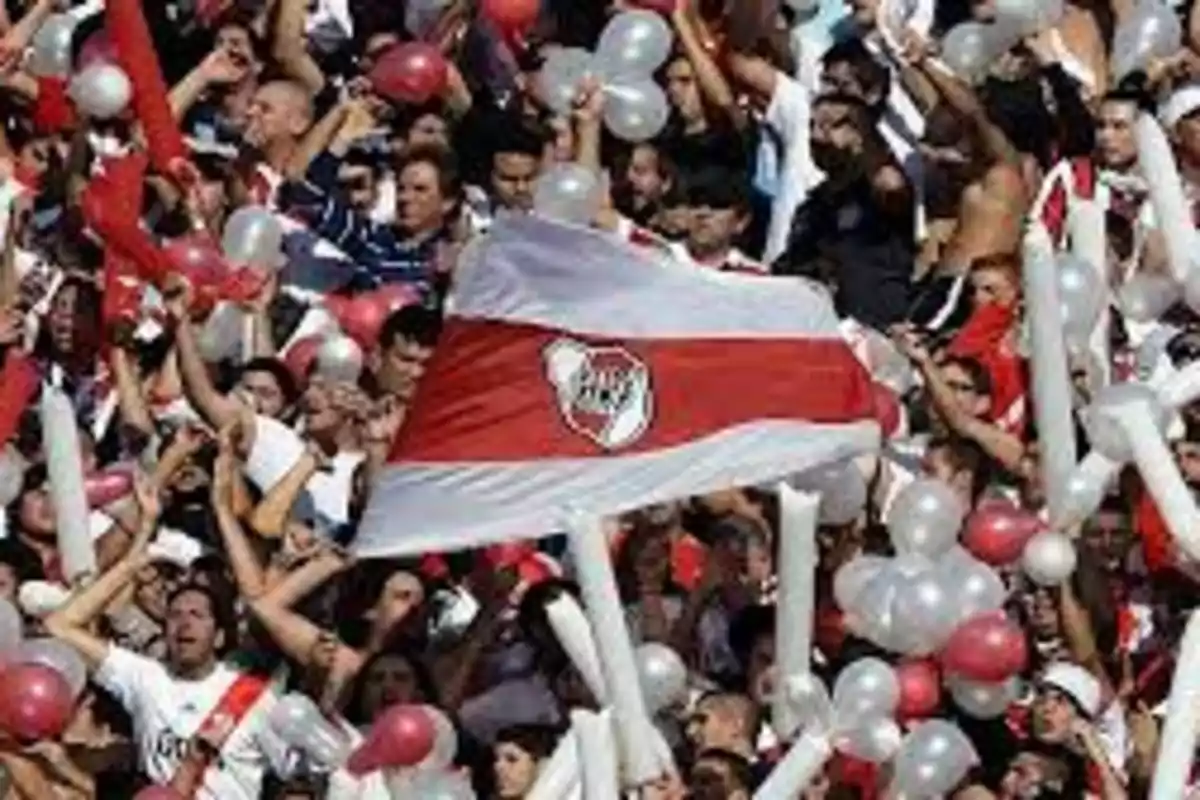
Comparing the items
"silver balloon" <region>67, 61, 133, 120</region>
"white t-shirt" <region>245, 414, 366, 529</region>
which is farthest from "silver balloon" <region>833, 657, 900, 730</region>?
"silver balloon" <region>67, 61, 133, 120</region>

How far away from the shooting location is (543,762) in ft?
49.9

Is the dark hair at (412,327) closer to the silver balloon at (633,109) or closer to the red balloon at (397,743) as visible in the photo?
the silver balloon at (633,109)

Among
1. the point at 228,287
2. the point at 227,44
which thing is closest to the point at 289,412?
the point at 228,287

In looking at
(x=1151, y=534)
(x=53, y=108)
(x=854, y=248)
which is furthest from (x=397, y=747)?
(x=53, y=108)

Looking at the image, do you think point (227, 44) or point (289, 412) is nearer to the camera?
point (289, 412)

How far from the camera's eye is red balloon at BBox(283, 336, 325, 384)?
1686 centimetres

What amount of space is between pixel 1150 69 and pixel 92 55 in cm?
297

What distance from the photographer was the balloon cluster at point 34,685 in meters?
15.7

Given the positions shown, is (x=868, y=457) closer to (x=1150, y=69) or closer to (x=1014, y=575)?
(x=1014, y=575)

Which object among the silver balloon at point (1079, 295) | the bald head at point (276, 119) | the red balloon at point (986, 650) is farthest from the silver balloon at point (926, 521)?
the bald head at point (276, 119)

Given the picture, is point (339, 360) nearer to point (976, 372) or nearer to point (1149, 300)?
point (976, 372)

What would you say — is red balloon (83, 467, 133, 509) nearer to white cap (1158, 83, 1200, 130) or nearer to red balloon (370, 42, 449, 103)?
red balloon (370, 42, 449, 103)

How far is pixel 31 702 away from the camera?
616 inches

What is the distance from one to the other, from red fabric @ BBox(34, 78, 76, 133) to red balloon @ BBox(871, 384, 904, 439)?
282cm
